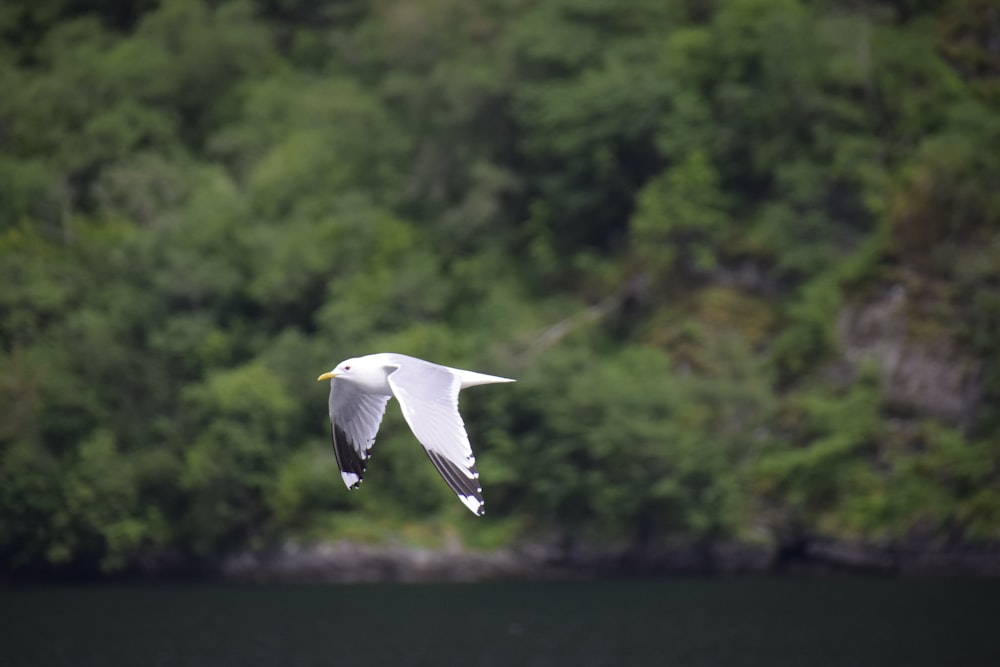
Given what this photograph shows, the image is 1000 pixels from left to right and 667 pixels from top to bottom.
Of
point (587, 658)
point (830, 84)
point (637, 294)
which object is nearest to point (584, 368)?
point (637, 294)

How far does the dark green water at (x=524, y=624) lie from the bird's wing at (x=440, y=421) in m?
11.1

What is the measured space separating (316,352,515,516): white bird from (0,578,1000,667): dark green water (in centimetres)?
992

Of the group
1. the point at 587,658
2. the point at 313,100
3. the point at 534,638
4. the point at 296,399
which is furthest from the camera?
the point at 313,100

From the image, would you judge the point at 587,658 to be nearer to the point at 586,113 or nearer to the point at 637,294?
the point at 637,294

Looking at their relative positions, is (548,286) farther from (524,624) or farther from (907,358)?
(524,624)

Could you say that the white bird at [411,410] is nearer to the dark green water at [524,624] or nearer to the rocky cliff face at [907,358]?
the dark green water at [524,624]

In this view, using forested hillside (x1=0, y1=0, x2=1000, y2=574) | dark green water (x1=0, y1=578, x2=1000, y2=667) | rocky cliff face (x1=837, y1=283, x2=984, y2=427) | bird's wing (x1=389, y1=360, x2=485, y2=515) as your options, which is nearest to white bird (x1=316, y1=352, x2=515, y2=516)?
bird's wing (x1=389, y1=360, x2=485, y2=515)

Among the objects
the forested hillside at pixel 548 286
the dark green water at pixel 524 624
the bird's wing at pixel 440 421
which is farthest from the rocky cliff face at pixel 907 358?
the bird's wing at pixel 440 421

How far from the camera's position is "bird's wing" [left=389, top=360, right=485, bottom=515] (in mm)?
11750

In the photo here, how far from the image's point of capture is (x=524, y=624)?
27.3m

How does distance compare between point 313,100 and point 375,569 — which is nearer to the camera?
point 375,569

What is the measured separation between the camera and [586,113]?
39.9 metres

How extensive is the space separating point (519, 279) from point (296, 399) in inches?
290

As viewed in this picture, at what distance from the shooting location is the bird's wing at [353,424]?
14.3m
